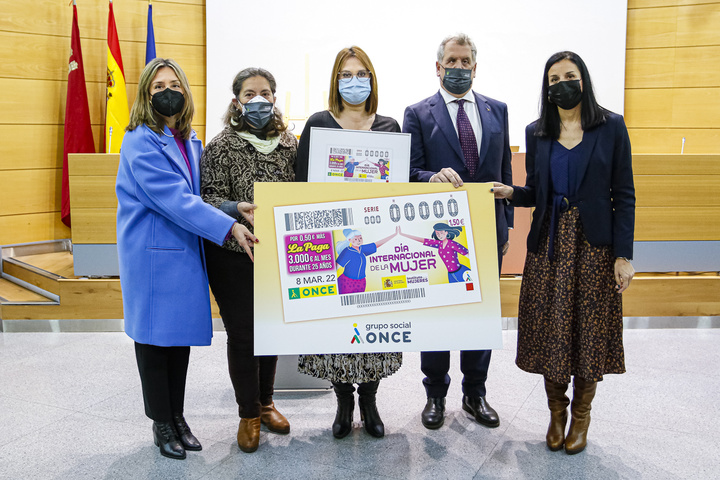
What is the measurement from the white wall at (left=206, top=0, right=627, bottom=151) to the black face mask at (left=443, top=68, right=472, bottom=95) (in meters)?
2.63

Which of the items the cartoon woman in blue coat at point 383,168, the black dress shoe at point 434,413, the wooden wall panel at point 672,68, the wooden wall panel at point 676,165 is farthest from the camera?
the wooden wall panel at point 672,68

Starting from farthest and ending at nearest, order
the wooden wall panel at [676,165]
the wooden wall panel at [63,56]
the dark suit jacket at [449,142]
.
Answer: the wooden wall panel at [63,56] → the wooden wall panel at [676,165] → the dark suit jacket at [449,142]

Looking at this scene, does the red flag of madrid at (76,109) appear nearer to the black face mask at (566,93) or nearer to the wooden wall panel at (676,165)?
the black face mask at (566,93)

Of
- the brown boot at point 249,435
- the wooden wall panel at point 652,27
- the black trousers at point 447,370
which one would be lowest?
the brown boot at point 249,435

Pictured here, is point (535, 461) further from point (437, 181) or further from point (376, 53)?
point (376, 53)

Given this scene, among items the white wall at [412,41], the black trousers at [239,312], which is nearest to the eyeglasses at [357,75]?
the black trousers at [239,312]

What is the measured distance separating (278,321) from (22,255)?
3.81 metres

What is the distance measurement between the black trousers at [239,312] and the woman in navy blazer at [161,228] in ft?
0.16

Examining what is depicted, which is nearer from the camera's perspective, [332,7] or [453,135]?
[453,135]

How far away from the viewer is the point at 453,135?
2.01 m

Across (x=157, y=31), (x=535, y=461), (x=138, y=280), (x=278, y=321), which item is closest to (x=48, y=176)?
(x=157, y=31)

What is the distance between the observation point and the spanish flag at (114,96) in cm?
445

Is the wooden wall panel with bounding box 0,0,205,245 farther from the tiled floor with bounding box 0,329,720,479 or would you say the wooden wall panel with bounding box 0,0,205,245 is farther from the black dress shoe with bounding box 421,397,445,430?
the black dress shoe with bounding box 421,397,445,430

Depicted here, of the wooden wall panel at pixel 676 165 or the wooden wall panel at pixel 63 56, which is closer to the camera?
the wooden wall panel at pixel 676 165
